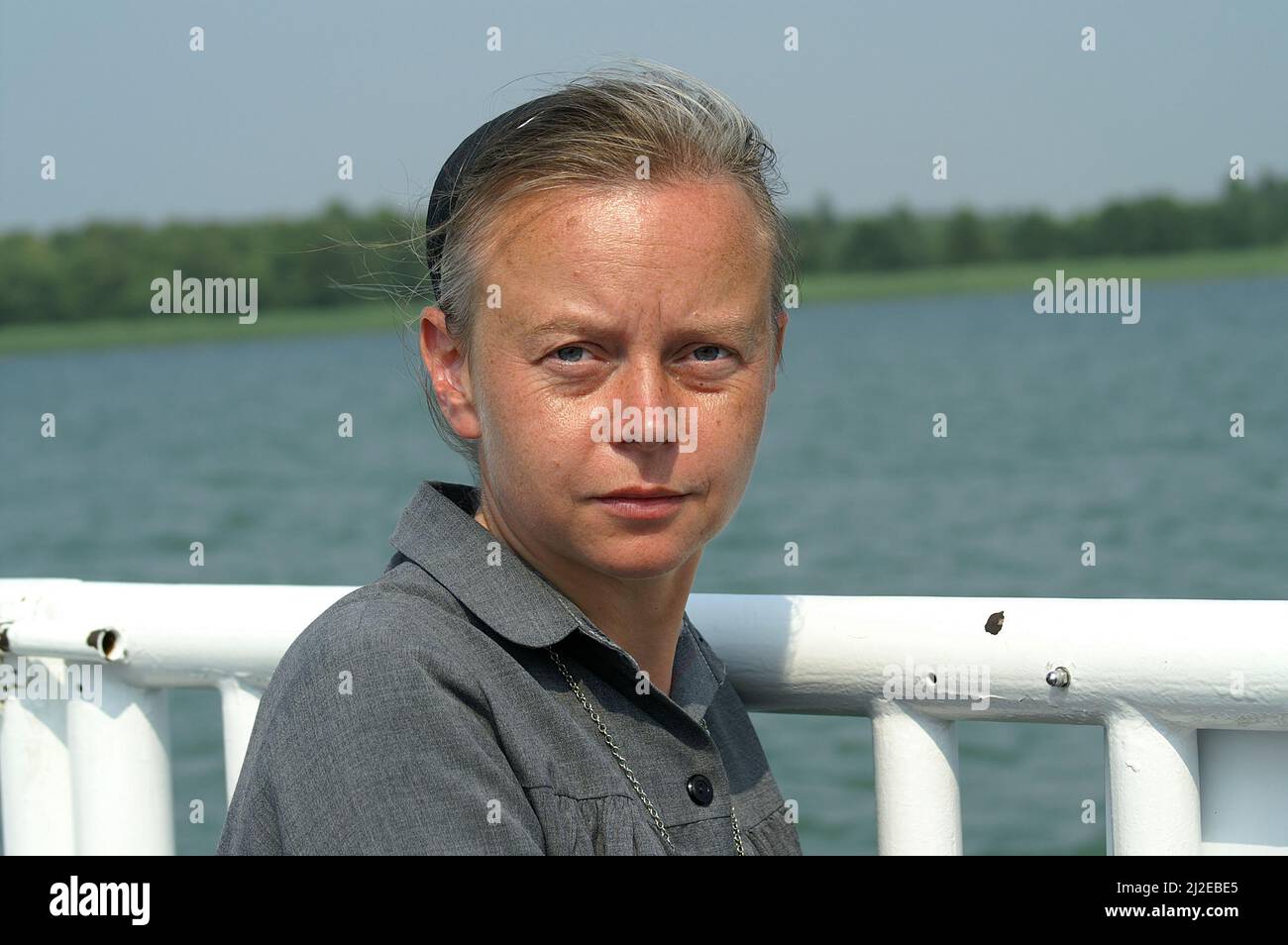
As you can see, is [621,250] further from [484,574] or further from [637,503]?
[484,574]

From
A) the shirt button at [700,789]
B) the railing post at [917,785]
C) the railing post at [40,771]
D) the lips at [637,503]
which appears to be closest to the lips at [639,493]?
the lips at [637,503]

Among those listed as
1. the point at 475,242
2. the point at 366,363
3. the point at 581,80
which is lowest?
the point at 475,242

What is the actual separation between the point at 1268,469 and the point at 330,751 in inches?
1024

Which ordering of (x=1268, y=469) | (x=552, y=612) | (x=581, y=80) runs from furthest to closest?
(x=1268, y=469), (x=581, y=80), (x=552, y=612)

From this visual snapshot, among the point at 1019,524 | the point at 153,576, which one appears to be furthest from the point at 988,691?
the point at 1019,524

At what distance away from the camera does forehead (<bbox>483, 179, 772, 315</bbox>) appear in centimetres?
170

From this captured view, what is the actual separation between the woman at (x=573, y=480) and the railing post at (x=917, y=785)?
19 centimetres

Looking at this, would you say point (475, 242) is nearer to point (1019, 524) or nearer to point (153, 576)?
point (153, 576)

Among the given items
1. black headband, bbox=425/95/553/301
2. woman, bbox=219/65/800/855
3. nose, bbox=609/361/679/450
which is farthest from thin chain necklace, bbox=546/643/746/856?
black headband, bbox=425/95/553/301

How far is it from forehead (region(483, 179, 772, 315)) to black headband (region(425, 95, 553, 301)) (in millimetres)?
129

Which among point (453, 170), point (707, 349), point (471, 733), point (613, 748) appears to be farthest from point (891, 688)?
point (453, 170)

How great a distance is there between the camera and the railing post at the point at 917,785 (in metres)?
1.99

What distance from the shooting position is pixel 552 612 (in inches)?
70.1

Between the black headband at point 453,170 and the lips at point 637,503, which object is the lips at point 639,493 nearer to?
the lips at point 637,503
